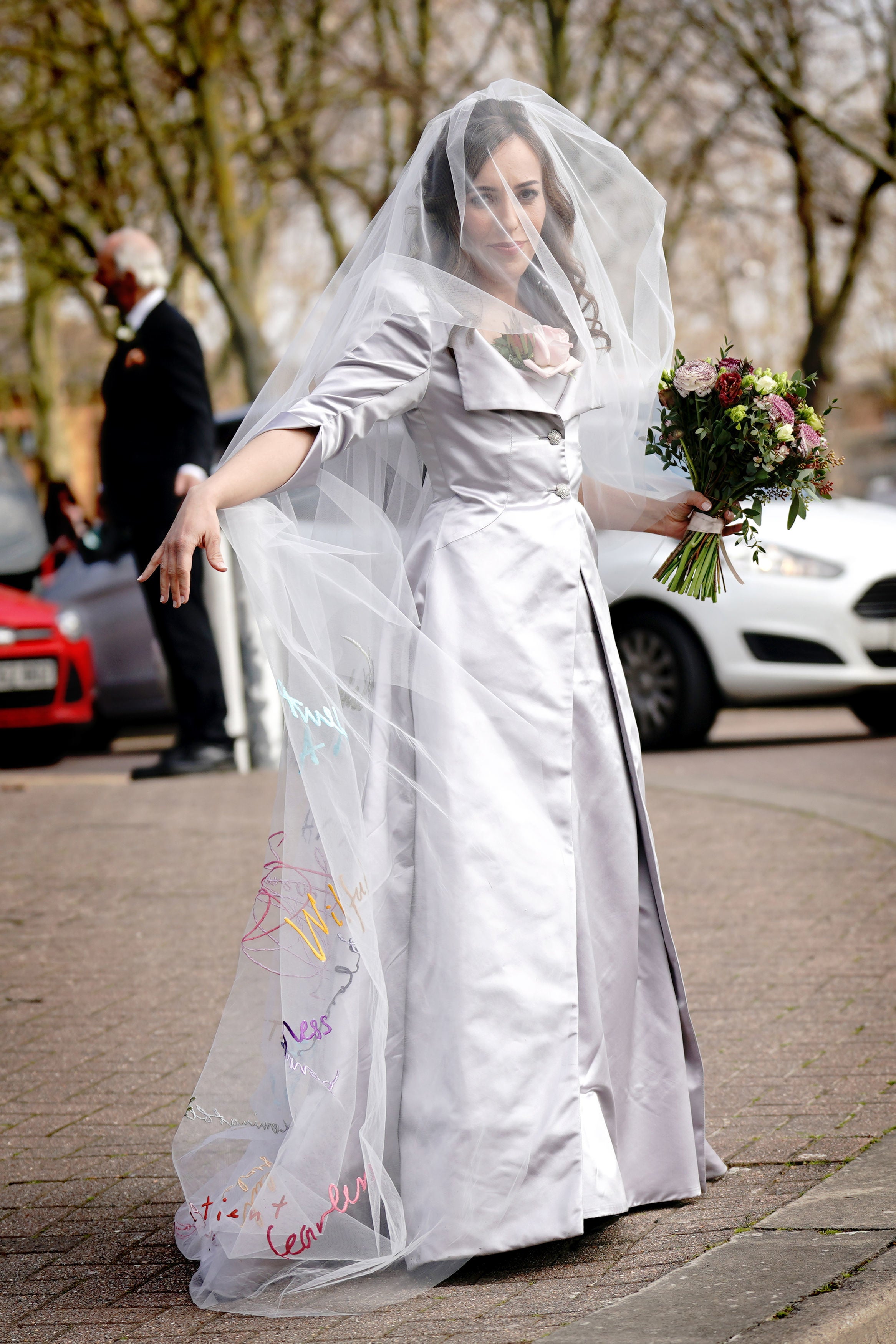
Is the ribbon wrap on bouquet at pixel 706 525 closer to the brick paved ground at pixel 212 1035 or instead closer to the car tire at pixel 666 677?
the brick paved ground at pixel 212 1035

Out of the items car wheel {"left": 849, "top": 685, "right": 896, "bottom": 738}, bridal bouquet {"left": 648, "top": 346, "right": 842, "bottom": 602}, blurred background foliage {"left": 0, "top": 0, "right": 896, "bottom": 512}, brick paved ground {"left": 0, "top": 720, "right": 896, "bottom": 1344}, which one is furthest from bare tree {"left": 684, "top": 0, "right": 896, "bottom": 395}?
bridal bouquet {"left": 648, "top": 346, "right": 842, "bottom": 602}

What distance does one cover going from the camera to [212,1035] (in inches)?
166

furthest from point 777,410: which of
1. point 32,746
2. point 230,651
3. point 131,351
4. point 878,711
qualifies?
point 32,746

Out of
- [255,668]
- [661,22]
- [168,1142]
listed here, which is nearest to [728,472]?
[168,1142]

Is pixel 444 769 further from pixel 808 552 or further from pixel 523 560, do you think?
pixel 808 552

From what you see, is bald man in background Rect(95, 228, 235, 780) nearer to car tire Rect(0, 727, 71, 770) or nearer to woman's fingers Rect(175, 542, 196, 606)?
car tire Rect(0, 727, 71, 770)

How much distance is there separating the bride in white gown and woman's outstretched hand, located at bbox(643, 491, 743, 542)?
0.81 feet

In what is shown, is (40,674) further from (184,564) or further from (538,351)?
(184,564)

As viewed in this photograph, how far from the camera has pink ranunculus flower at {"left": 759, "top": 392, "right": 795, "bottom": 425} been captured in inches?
127

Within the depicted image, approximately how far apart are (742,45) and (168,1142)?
612 inches

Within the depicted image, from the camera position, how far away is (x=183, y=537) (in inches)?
101

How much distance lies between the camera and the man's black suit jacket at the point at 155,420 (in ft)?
26.8

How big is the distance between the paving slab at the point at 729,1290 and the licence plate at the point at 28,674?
25.8 ft

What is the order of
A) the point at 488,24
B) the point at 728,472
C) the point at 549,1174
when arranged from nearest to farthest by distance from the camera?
the point at 549,1174, the point at 728,472, the point at 488,24
